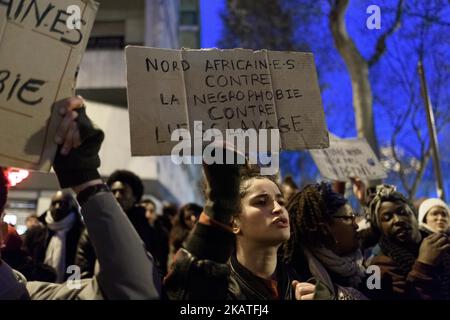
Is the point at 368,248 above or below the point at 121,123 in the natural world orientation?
below

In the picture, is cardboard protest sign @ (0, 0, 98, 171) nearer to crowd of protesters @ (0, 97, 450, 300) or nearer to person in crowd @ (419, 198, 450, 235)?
crowd of protesters @ (0, 97, 450, 300)

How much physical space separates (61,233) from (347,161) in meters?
2.38

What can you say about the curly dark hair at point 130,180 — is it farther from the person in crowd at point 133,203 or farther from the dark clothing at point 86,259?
the dark clothing at point 86,259

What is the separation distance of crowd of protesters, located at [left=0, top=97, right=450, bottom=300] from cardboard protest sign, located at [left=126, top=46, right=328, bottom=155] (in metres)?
0.24

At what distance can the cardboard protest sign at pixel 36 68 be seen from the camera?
1.33 m

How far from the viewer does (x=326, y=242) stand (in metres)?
2.26

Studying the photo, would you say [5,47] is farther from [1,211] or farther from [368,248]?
[368,248]

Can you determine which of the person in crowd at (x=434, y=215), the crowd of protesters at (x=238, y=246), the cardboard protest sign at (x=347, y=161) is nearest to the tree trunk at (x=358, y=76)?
the cardboard protest sign at (x=347, y=161)

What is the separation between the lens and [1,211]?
1.41 metres

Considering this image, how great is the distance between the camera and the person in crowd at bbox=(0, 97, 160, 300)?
47.1 inches

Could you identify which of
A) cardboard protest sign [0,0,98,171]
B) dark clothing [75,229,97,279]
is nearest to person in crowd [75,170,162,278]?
dark clothing [75,229,97,279]

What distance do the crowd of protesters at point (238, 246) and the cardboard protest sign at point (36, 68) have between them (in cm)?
6
